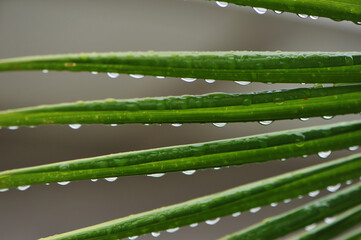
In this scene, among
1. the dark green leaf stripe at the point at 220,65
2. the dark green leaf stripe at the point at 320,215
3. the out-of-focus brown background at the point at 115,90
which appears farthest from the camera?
the out-of-focus brown background at the point at 115,90

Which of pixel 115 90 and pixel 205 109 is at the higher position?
pixel 115 90

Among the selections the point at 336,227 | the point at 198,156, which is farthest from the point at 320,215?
the point at 198,156

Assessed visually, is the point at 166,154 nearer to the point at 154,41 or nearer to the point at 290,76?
the point at 290,76

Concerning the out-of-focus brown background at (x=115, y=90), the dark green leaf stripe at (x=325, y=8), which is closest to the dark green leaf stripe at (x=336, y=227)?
the dark green leaf stripe at (x=325, y=8)

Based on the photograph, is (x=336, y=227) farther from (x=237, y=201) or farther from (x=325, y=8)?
(x=325, y=8)

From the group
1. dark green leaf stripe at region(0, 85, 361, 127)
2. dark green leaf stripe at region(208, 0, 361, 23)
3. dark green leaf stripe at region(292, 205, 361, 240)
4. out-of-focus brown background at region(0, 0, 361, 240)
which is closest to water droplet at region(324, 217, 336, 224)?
dark green leaf stripe at region(292, 205, 361, 240)

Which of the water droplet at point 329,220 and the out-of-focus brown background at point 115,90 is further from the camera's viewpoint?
the out-of-focus brown background at point 115,90

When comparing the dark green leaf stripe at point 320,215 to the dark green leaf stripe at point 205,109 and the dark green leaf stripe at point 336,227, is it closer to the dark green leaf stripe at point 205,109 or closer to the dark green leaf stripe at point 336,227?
the dark green leaf stripe at point 336,227
